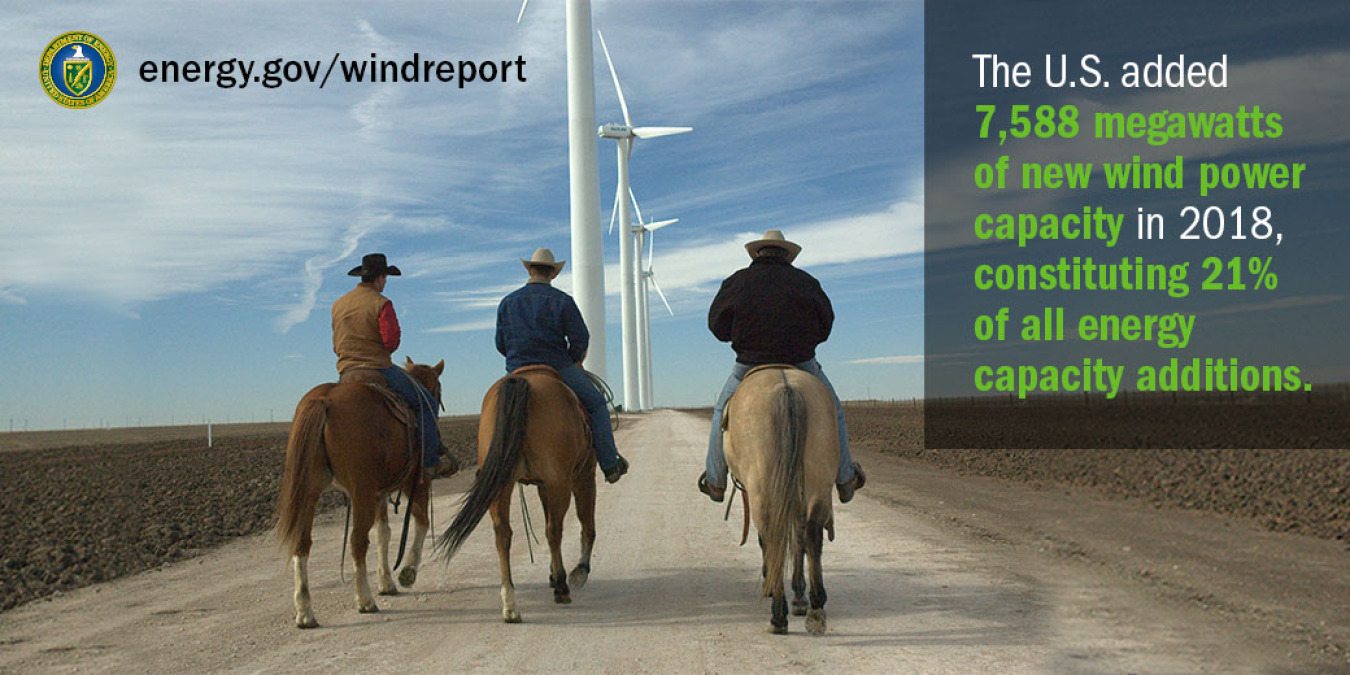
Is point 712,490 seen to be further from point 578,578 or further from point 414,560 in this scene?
point 414,560

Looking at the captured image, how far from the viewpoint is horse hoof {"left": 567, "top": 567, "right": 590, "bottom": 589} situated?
8.41m

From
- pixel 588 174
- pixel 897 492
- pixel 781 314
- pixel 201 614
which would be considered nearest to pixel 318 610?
pixel 201 614

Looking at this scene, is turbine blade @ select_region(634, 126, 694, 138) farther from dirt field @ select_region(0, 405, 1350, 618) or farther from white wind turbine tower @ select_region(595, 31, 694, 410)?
dirt field @ select_region(0, 405, 1350, 618)

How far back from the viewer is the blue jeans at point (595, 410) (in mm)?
8586

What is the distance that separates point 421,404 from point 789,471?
13.7ft

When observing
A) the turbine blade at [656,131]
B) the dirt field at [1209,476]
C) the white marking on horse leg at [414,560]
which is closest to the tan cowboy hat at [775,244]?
the white marking on horse leg at [414,560]

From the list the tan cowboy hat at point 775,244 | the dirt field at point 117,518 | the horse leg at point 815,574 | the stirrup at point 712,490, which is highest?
the tan cowboy hat at point 775,244

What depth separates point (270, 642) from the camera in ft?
22.7

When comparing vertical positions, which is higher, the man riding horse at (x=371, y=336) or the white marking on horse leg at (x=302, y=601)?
the man riding horse at (x=371, y=336)

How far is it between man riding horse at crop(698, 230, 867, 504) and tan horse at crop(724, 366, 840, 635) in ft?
1.51

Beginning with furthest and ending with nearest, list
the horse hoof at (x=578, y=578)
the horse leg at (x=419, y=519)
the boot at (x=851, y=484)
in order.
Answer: the horse leg at (x=419, y=519) < the horse hoof at (x=578, y=578) < the boot at (x=851, y=484)

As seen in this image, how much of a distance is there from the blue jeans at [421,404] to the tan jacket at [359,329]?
18 centimetres

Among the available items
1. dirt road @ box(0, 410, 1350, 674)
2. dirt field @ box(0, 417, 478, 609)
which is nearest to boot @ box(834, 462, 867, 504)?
dirt road @ box(0, 410, 1350, 674)

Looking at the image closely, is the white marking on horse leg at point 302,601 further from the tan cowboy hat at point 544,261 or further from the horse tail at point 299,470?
the tan cowboy hat at point 544,261
